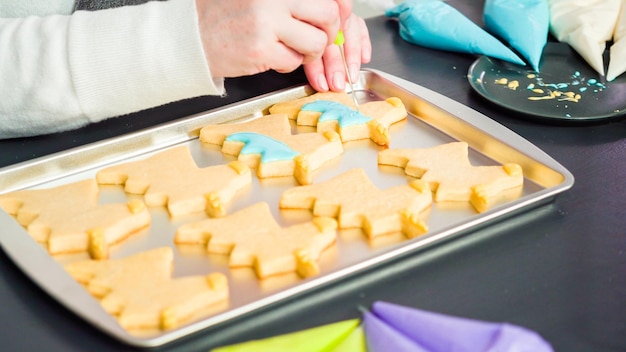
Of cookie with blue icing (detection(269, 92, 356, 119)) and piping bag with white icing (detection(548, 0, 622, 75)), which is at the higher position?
piping bag with white icing (detection(548, 0, 622, 75))

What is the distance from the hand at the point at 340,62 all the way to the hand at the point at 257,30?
12 centimetres

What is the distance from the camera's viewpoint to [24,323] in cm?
66

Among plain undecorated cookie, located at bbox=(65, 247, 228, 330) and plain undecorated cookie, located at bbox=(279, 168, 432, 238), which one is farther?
plain undecorated cookie, located at bbox=(279, 168, 432, 238)

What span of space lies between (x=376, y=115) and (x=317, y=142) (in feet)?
0.35

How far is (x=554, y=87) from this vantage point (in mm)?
1079

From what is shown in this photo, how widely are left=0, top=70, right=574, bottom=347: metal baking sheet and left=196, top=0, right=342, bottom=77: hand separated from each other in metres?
0.10

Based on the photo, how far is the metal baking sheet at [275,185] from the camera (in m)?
0.66

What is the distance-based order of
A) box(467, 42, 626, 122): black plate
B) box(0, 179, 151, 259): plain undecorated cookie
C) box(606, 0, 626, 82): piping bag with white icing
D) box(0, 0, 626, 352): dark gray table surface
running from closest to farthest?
box(0, 0, 626, 352): dark gray table surface, box(0, 179, 151, 259): plain undecorated cookie, box(467, 42, 626, 122): black plate, box(606, 0, 626, 82): piping bag with white icing

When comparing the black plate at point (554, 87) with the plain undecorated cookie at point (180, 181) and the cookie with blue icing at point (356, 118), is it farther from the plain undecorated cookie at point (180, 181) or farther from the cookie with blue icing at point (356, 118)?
the plain undecorated cookie at point (180, 181)

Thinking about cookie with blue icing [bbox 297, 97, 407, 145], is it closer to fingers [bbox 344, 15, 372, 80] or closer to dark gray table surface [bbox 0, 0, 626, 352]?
fingers [bbox 344, 15, 372, 80]

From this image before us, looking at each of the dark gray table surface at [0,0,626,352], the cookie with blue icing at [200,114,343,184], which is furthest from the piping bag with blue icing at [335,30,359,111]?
the dark gray table surface at [0,0,626,352]

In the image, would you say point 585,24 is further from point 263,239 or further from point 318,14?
point 263,239

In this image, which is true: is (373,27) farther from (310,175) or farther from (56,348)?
(56,348)

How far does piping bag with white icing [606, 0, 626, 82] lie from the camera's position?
3.61ft
